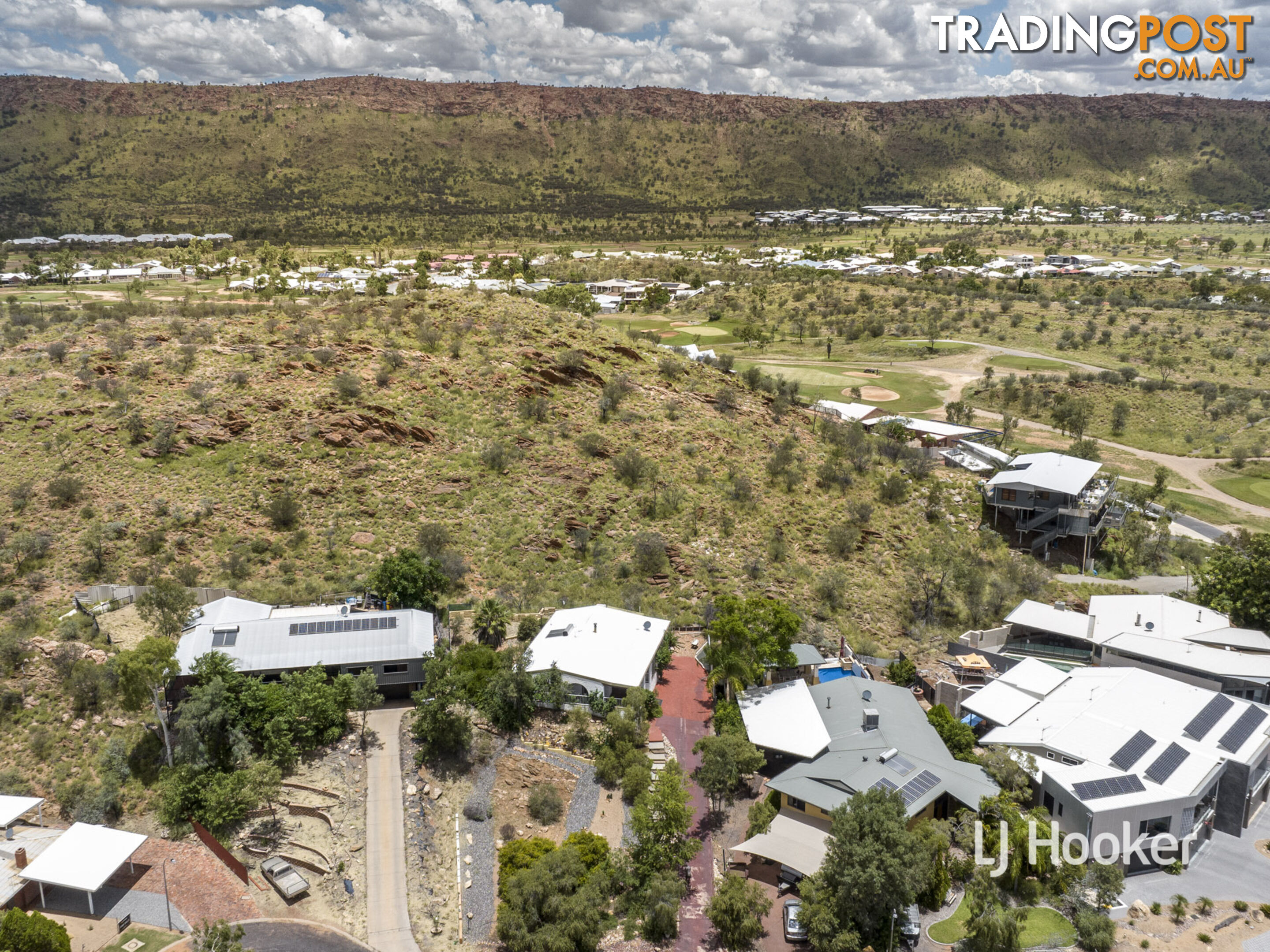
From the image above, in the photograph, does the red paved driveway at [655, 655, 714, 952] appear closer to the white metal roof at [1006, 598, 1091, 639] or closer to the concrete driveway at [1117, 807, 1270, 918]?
the concrete driveway at [1117, 807, 1270, 918]

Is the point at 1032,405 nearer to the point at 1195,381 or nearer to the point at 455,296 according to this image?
the point at 1195,381

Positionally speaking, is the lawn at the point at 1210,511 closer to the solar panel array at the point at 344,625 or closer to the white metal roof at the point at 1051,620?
the white metal roof at the point at 1051,620

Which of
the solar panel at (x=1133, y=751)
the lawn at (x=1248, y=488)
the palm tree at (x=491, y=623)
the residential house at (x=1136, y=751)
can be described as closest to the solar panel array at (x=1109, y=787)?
the residential house at (x=1136, y=751)

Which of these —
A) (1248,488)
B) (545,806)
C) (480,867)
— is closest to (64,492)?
(480,867)

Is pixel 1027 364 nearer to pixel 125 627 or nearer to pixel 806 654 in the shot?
pixel 806 654

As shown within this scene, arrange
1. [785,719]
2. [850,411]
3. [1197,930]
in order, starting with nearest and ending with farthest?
[1197,930], [785,719], [850,411]
